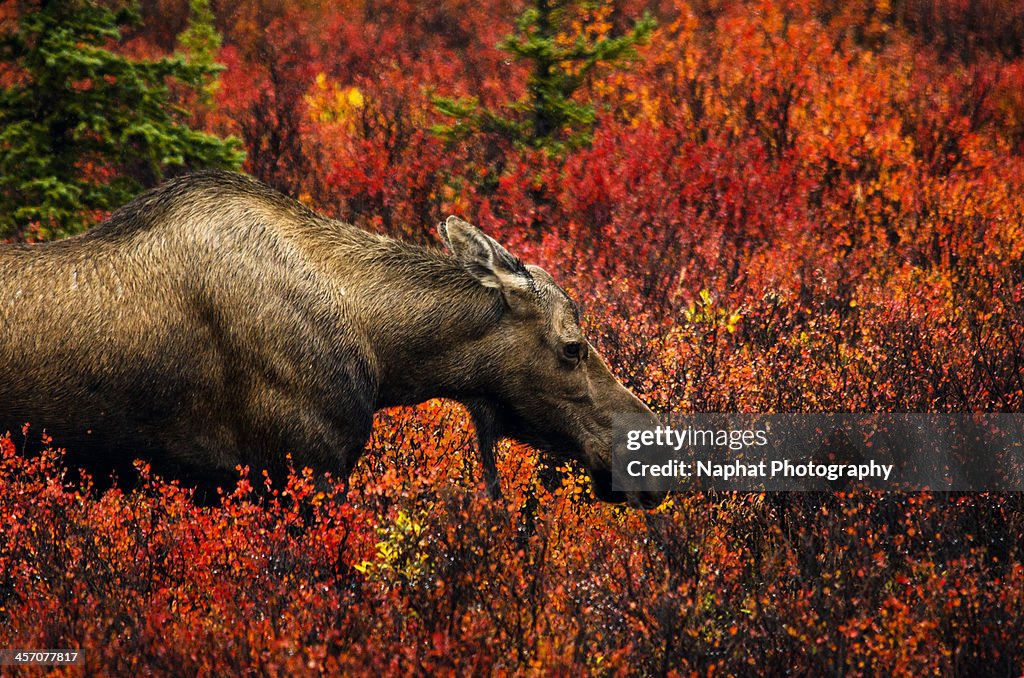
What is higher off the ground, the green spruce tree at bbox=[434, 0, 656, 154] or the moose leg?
the green spruce tree at bbox=[434, 0, 656, 154]

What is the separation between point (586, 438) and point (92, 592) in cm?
225

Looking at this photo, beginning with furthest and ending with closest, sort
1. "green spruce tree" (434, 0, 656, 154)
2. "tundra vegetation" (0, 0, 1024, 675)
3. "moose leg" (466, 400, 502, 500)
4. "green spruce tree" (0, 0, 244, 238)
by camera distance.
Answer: "green spruce tree" (434, 0, 656, 154), "green spruce tree" (0, 0, 244, 238), "moose leg" (466, 400, 502, 500), "tundra vegetation" (0, 0, 1024, 675)

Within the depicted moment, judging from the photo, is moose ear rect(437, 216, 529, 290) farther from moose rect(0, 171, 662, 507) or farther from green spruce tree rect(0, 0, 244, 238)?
green spruce tree rect(0, 0, 244, 238)

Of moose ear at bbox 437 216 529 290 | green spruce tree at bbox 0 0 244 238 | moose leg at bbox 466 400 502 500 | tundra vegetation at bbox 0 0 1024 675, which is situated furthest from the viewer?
green spruce tree at bbox 0 0 244 238

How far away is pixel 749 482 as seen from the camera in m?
5.85

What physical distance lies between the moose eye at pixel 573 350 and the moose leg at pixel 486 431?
1.46ft

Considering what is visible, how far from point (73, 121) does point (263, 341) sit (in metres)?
5.28

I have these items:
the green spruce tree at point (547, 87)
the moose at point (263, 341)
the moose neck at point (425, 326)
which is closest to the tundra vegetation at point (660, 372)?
the green spruce tree at point (547, 87)

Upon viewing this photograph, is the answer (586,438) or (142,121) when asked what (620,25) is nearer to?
(142,121)

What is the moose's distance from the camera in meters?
5.12

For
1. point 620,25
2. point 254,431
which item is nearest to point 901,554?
point 254,431

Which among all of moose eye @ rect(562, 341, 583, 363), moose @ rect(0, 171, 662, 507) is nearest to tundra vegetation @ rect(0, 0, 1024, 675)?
moose @ rect(0, 171, 662, 507)

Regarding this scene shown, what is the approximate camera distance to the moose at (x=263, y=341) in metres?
5.12

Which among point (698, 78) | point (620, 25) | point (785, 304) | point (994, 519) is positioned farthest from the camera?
point (620, 25)
